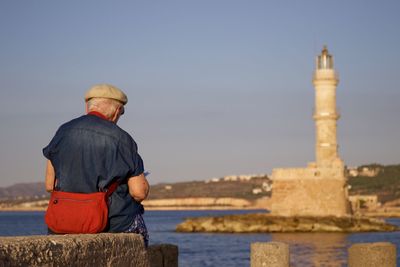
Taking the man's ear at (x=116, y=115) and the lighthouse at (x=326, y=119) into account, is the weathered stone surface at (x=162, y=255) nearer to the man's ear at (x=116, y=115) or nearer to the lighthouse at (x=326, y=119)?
the man's ear at (x=116, y=115)

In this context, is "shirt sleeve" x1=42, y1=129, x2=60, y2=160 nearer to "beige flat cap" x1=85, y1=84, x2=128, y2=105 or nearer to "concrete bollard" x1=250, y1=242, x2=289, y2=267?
"beige flat cap" x1=85, y1=84, x2=128, y2=105

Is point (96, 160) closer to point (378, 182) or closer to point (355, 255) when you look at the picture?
point (355, 255)

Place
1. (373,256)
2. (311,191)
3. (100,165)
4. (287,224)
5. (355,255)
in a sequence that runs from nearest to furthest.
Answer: (100,165) < (373,256) < (355,255) < (311,191) < (287,224)

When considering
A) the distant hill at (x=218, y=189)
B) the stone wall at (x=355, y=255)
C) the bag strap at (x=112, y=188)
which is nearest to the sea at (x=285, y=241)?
the stone wall at (x=355, y=255)

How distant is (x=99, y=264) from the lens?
3.47 metres

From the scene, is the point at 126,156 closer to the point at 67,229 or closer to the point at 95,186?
the point at 95,186

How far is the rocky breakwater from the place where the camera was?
1897 inches

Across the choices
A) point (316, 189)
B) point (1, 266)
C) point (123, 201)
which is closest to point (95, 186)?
point (123, 201)

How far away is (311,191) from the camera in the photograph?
160 ft

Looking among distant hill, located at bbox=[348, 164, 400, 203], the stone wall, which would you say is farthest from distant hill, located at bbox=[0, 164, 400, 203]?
the stone wall

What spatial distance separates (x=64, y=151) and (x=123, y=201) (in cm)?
34

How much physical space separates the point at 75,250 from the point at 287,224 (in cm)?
4637

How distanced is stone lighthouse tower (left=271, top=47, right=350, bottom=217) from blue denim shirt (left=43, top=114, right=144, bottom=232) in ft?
147

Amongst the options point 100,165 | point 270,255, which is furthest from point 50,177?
point 270,255
